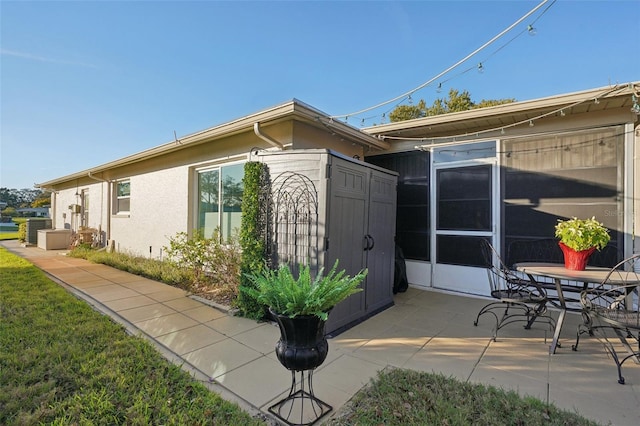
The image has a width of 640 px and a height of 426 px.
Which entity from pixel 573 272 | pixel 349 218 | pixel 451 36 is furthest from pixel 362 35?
pixel 573 272

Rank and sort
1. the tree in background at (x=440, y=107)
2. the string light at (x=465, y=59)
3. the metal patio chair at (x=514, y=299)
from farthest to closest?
the tree in background at (x=440, y=107)
the metal patio chair at (x=514, y=299)
the string light at (x=465, y=59)

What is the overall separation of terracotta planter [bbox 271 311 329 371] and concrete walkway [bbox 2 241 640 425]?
1.75 feet

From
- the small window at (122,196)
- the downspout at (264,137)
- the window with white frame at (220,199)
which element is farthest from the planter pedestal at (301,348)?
the small window at (122,196)

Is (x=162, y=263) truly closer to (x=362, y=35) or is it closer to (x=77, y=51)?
(x=77, y=51)

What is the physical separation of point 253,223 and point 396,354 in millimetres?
2328

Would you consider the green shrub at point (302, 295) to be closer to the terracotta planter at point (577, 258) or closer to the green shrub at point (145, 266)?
the terracotta planter at point (577, 258)

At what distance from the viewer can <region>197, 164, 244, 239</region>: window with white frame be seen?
5.43 meters

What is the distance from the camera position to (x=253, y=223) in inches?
152

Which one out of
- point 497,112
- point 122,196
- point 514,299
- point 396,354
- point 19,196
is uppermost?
point 19,196

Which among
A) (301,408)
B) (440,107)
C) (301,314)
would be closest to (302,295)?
(301,314)

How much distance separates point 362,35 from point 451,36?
1.71 meters

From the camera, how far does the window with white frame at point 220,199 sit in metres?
5.43

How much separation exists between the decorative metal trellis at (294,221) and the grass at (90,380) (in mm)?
1627

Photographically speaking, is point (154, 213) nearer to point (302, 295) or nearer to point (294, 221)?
point (294, 221)
